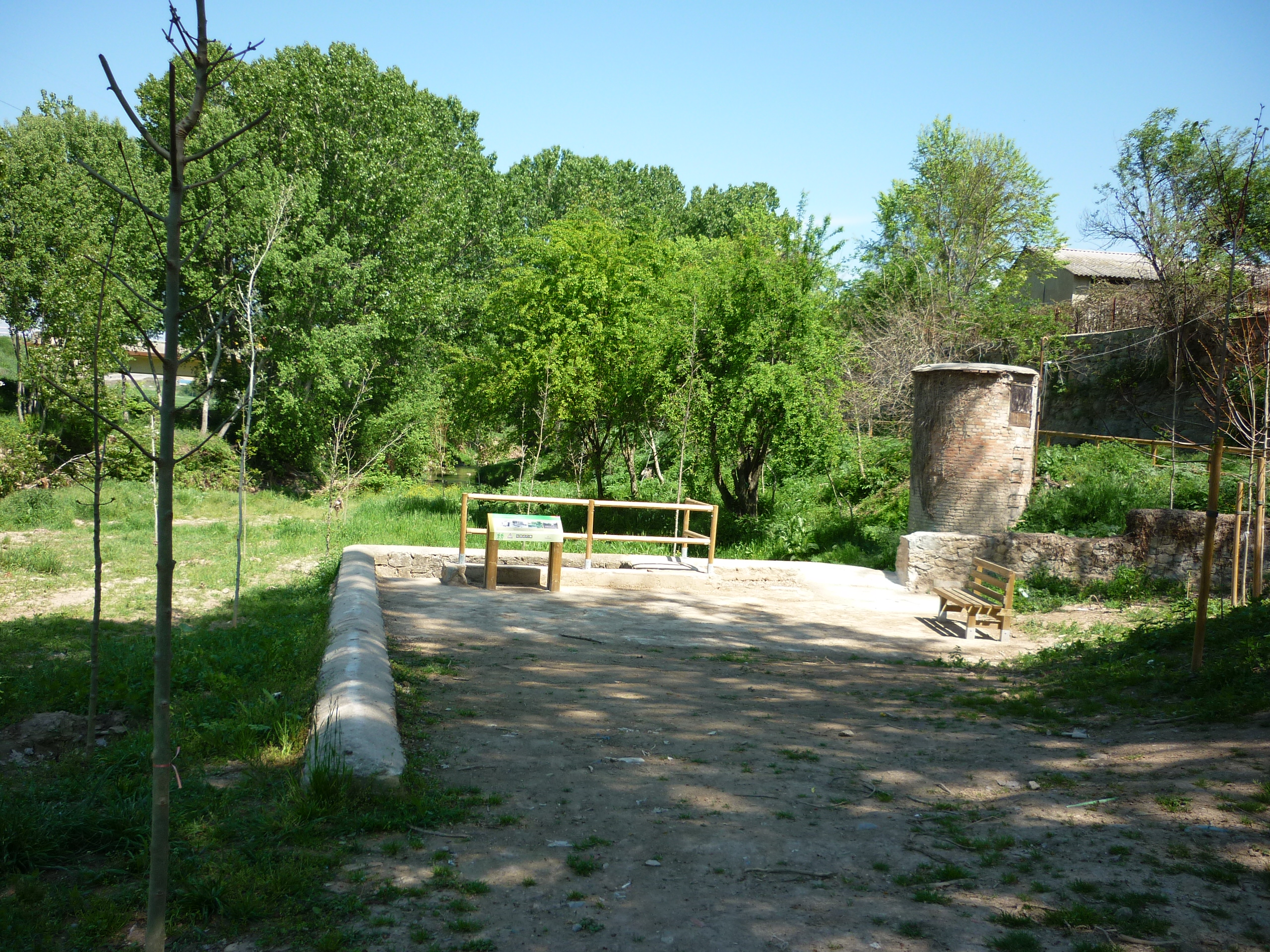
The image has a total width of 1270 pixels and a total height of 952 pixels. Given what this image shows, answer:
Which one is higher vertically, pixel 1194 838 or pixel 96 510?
pixel 96 510

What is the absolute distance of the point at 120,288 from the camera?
21.3 metres

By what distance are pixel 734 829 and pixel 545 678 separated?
128 inches

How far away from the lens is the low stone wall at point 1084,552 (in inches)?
452

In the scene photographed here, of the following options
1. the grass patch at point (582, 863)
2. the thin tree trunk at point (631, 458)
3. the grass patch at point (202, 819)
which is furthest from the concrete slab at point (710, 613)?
the thin tree trunk at point (631, 458)

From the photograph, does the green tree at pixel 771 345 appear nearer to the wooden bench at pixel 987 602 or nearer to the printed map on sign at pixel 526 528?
the wooden bench at pixel 987 602

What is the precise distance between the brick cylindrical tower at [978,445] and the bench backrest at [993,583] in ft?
3.36

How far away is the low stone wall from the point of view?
11492 mm

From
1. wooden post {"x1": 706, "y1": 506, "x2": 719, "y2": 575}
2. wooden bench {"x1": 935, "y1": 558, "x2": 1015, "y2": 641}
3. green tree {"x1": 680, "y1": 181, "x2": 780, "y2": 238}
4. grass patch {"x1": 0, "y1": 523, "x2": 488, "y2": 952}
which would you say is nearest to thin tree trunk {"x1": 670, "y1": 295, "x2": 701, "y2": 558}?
wooden post {"x1": 706, "y1": 506, "x2": 719, "y2": 575}

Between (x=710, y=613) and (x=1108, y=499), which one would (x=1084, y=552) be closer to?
(x=1108, y=499)

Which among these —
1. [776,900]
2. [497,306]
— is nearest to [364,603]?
[776,900]

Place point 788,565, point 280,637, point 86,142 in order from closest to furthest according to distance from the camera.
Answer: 1. point 280,637
2. point 788,565
3. point 86,142

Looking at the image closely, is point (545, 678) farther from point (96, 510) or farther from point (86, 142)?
point (86, 142)

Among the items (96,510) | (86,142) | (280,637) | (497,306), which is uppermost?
(86,142)

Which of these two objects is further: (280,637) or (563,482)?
(563,482)
